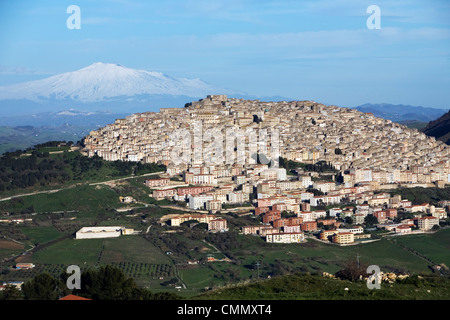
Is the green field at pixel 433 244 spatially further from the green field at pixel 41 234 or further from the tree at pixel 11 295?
the tree at pixel 11 295

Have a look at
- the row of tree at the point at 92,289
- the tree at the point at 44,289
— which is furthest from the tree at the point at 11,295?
the tree at the point at 44,289

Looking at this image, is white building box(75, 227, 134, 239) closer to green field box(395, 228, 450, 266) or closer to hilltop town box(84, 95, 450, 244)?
hilltop town box(84, 95, 450, 244)

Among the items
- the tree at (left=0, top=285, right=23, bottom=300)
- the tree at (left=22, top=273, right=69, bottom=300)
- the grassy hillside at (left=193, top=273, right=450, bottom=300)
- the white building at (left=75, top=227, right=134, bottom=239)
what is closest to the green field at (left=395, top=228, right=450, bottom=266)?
the white building at (left=75, top=227, right=134, bottom=239)

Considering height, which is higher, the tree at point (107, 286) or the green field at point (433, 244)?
the tree at point (107, 286)

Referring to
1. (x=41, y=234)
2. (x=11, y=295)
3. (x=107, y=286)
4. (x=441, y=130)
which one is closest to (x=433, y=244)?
(x=41, y=234)

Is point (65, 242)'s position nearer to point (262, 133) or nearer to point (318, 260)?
point (318, 260)
